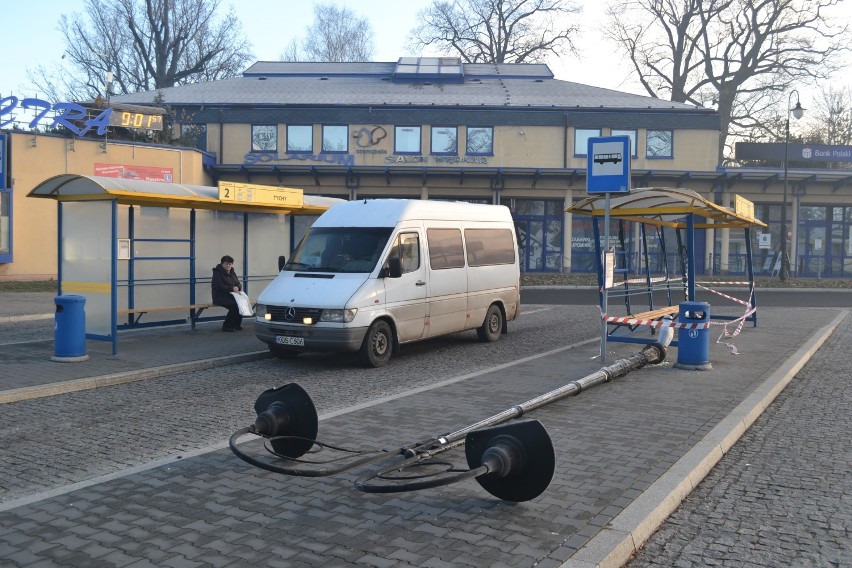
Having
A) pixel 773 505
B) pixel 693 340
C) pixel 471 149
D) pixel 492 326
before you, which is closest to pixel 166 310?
pixel 492 326

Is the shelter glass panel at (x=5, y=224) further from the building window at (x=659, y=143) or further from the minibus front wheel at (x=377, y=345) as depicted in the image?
the building window at (x=659, y=143)

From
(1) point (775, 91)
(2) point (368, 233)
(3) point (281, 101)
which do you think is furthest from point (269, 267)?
(1) point (775, 91)

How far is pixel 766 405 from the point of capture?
933cm

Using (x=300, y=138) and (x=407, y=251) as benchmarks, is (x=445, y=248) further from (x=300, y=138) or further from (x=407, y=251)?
(x=300, y=138)

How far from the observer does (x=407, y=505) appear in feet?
18.1

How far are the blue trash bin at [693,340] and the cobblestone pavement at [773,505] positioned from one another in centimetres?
235

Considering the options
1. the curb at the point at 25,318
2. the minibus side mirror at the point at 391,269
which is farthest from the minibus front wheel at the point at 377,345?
the curb at the point at 25,318

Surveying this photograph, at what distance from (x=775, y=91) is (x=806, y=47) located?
281 cm

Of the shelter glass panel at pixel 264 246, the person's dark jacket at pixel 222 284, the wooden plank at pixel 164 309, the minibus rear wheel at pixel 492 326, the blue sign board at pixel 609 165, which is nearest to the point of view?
the blue sign board at pixel 609 165

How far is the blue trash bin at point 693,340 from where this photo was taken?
37.0 ft

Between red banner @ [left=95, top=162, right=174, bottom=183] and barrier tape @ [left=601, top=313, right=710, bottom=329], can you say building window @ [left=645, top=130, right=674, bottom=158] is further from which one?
barrier tape @ [left=601, top=313, right=710, bottom=329]

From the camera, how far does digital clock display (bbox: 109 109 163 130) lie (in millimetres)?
31516

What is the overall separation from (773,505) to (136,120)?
30.8 meters

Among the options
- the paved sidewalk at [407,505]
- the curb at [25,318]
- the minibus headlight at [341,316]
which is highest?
the minibus headlight at [341,316]
